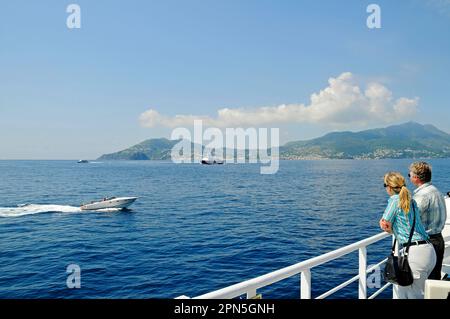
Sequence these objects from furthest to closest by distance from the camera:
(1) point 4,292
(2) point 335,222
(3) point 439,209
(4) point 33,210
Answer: (4) point 33,210 < (2) point 335,222 < (1) point 4,292 < (3) point 439,209

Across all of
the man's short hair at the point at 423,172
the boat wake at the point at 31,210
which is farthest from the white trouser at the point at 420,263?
the boat wake at the point at 31,210

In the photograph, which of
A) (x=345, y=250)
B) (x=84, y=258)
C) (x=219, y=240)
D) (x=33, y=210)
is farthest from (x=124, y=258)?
(x=33, y=210)

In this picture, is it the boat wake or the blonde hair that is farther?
the boat wake

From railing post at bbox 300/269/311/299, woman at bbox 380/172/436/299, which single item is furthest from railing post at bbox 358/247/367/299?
railing post at bbox 300/269/311/299

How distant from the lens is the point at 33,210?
41.7 m

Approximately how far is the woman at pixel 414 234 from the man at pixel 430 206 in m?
0.29

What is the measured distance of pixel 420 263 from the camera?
4133 mm

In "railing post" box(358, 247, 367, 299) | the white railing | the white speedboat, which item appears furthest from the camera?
the white speedboat

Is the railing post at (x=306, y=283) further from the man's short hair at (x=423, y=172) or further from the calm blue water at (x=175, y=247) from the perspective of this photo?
the calm blue water at (x=175, y=247)

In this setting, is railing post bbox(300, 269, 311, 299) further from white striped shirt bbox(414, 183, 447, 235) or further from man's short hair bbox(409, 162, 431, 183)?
man's short hair bbox(409, 162, 431, 183)

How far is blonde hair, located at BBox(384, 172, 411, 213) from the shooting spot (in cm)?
401

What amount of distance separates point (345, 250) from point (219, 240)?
21.9 m

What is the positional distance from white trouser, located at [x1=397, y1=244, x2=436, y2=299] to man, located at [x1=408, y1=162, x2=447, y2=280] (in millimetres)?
297
